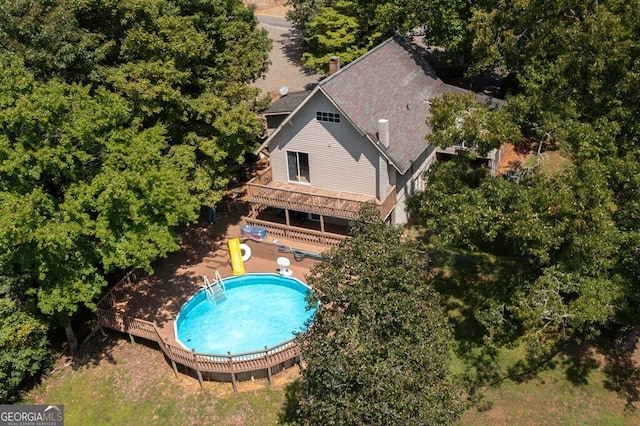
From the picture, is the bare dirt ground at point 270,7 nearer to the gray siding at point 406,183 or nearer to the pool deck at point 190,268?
the gray siding at point 406,183

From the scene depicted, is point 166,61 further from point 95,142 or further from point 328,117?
point 328,117

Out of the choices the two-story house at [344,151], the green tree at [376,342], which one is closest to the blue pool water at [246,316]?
the two-story house at [344,151]

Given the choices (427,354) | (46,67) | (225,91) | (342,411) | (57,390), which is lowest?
(57,390)

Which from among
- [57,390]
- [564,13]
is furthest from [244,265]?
[564,13]

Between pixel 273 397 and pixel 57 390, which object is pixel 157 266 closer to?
pixel 57 390

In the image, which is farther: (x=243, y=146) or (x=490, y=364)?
(x=243, y=146)

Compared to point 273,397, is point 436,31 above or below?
above
